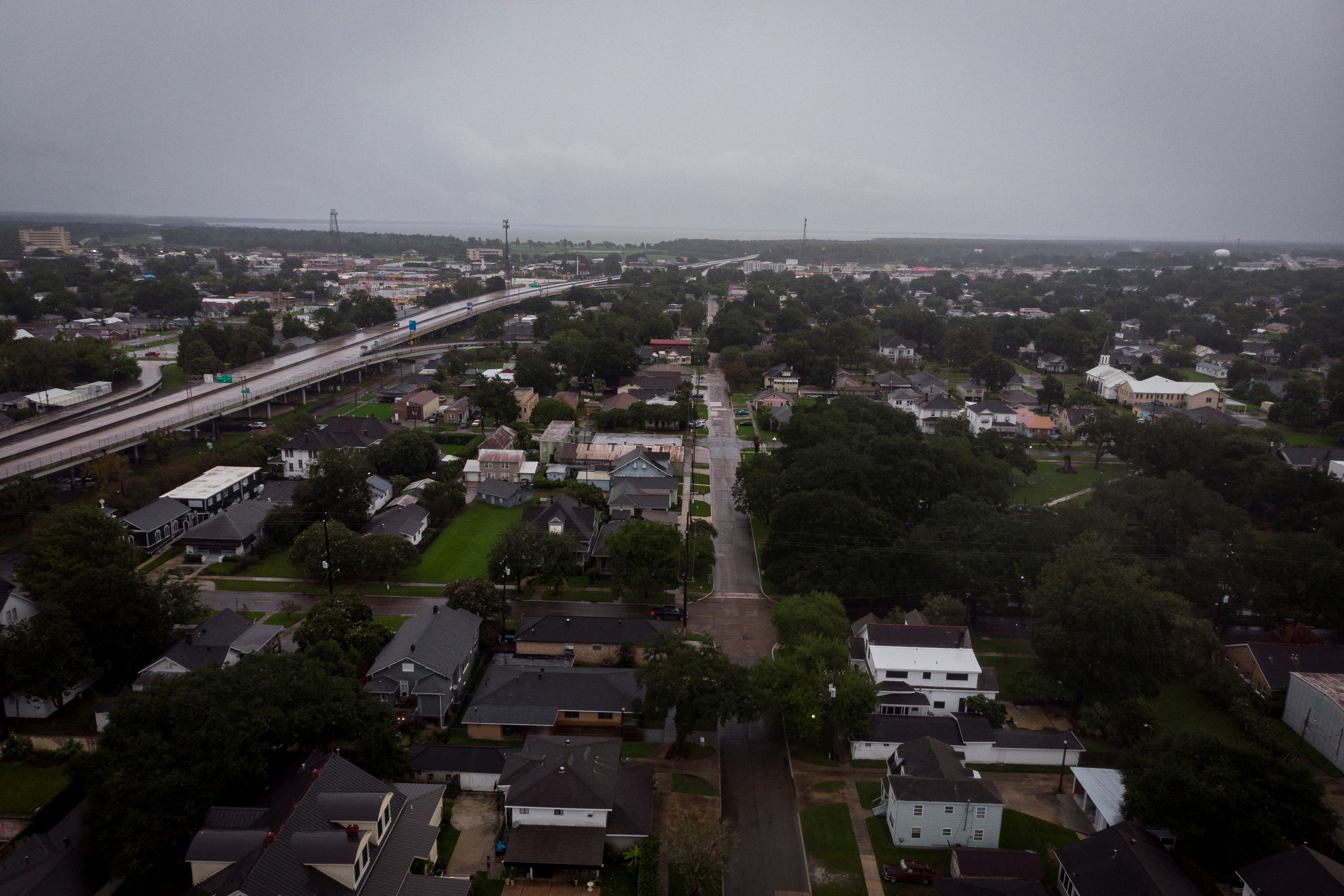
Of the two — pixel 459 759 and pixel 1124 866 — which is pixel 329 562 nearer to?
pixel 459 759

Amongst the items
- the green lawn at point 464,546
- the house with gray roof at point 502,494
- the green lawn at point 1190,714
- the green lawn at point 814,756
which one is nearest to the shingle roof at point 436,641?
the green lawn at point 464,546

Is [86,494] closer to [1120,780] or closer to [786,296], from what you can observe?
[1120,780]

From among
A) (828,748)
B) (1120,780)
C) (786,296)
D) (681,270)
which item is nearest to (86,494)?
(828,748)

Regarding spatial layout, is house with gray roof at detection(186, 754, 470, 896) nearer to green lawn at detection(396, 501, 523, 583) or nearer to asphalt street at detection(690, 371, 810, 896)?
asphalt street at detection(690, 371, 810, 896)

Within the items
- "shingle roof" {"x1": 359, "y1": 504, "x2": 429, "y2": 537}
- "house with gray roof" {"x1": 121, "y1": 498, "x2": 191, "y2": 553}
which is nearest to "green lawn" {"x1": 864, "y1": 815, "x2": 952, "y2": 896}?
"shingle roof" {"x1": 359, "y1": 504, "x2": 429, "y2": 537}

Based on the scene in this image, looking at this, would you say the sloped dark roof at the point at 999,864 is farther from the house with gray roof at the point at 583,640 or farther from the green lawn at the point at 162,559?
the green lawn at the point at 162,559
